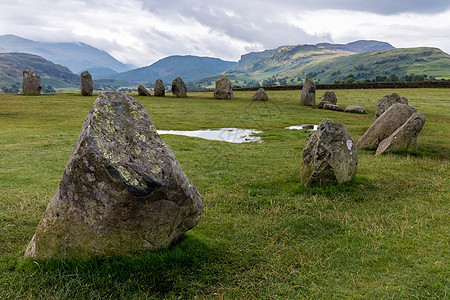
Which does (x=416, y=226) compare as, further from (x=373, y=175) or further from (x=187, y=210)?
(x=187, y=210)

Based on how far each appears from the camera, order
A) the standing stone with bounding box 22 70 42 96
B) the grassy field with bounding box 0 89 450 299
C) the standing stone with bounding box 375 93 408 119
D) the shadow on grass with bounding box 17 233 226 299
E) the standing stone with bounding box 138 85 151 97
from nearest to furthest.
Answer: the shadow on grass with bounding box 17 233 226 299, the grassy field with bounding box 0 89 450 299, the standing stone with bounding box 375 93 408 119, the standing stone with bounding box 22 70 42 96, the standing stone with bounding box 138 85 151 97

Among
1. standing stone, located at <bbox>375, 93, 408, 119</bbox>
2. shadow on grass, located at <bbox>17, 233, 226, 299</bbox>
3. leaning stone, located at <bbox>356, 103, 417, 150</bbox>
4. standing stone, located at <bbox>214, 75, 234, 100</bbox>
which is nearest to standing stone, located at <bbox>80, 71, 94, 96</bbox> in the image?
standing stone, located at <bbox>214, 75, 234, 100</bbox>

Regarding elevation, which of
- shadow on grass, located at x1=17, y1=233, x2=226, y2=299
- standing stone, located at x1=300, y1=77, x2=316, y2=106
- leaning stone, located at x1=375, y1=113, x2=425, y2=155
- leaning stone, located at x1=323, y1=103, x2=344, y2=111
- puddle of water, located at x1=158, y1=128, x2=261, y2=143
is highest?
standing stone, located at x1=300, y1=77, x2=316, y2=106

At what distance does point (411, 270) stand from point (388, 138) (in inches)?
391

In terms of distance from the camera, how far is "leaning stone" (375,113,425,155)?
41.2ft

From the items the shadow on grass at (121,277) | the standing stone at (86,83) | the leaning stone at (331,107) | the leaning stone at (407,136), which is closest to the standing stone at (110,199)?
the shadow on grass at (121,277)

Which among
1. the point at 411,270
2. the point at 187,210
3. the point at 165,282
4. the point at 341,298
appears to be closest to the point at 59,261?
the point at 165,282

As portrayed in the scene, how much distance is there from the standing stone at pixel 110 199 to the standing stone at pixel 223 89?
4057 cm

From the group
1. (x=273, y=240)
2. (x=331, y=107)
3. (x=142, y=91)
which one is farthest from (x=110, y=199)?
(x=142, y=91)

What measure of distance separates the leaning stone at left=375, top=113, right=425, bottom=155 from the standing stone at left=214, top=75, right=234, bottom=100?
33.4m

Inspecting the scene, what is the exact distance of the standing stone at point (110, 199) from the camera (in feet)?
15.2

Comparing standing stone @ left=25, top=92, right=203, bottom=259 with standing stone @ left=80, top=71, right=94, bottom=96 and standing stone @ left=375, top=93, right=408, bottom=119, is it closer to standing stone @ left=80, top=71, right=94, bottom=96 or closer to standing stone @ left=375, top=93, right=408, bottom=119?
standing stone @ left=375, top=93, right=408, bottom=119

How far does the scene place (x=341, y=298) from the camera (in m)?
4.43

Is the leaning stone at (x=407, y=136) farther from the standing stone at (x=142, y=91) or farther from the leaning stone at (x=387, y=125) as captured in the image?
the standing stone at (x=142, y=91)
